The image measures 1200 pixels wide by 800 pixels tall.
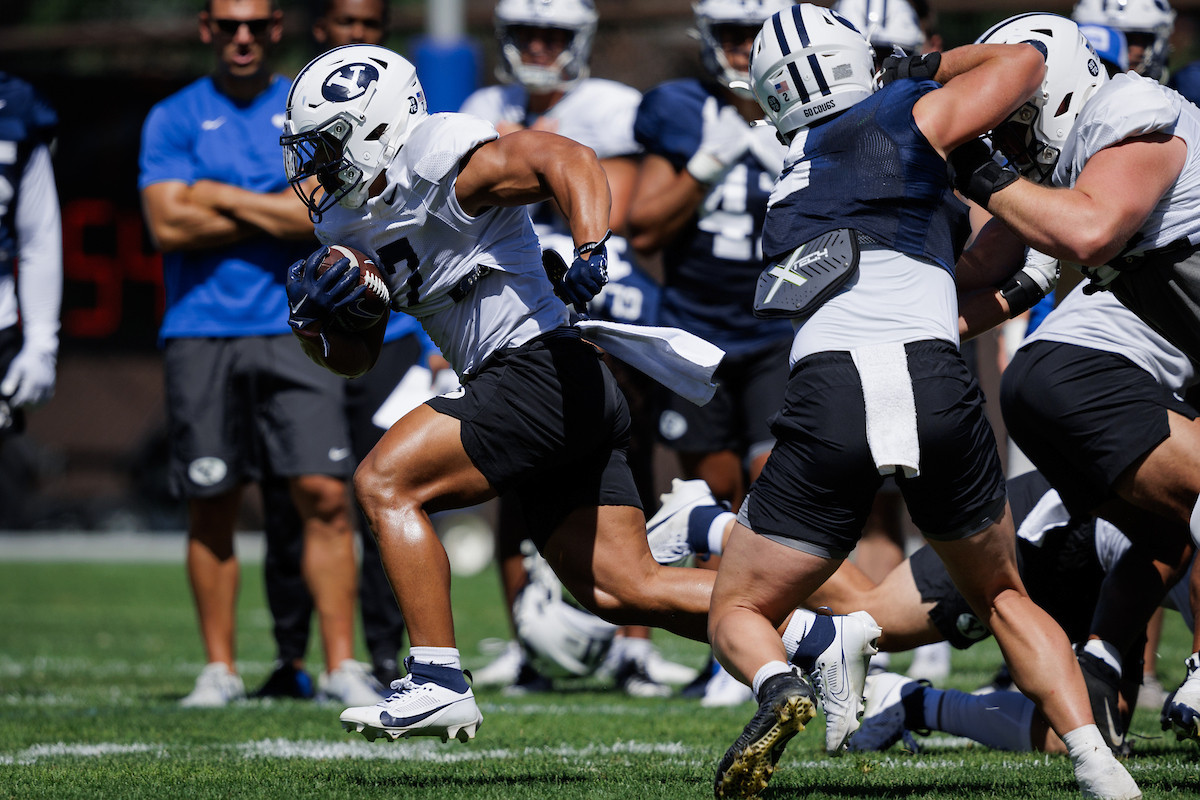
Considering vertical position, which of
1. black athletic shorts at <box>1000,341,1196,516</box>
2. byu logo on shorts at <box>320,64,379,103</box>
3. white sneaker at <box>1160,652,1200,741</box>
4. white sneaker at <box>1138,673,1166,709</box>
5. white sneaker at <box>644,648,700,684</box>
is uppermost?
byu logo on shorts at <box>320,64,379,103</box>

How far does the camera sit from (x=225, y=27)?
19.5 ft

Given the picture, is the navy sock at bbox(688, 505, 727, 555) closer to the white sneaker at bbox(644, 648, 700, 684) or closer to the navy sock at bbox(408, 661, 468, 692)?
the navy sock at bbox(408, 661, 468, 692)

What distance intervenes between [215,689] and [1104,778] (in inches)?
133

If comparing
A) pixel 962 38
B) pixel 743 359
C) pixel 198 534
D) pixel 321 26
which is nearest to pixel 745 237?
pixel 743 359

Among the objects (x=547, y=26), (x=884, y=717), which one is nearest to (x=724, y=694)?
(x=884, y=717)

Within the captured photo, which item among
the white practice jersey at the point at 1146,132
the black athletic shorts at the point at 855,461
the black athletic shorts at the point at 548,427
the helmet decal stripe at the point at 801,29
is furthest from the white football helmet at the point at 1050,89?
the black athletic shorts at the point at 548,427

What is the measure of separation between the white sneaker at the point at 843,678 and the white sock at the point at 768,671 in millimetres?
330

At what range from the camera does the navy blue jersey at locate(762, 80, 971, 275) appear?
333 centimetres

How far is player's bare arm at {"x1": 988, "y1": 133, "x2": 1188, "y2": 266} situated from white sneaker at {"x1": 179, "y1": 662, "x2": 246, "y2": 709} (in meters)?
3.42

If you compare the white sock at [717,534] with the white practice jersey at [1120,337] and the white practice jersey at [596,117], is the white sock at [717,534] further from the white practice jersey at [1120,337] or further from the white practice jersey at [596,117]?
the white practice jersey at [596,117]

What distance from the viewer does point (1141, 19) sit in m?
5.86

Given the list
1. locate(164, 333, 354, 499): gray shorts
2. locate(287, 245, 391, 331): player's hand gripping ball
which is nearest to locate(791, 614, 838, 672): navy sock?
locate(287, 245, 391, 331): player's hand gripping ball

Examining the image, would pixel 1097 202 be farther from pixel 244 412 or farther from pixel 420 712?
pixel 244 412

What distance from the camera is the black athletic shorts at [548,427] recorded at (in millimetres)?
3812
